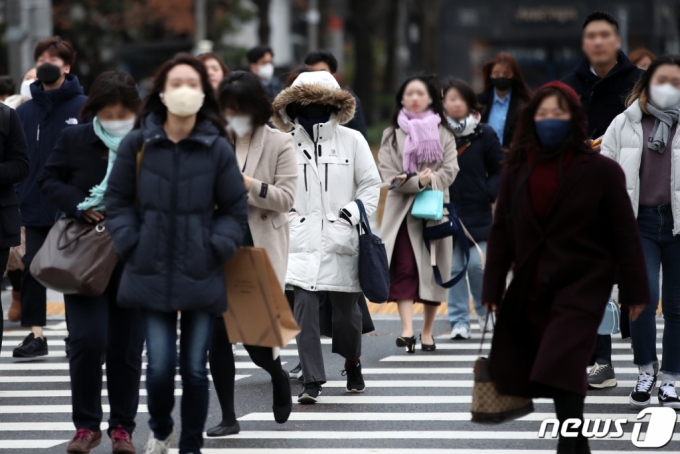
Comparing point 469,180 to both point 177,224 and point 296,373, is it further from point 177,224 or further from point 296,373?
point 177,224

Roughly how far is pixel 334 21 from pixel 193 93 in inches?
2253

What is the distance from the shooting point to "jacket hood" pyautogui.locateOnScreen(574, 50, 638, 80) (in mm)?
7500

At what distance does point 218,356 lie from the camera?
240 inches

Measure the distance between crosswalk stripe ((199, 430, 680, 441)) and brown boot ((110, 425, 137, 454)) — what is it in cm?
55

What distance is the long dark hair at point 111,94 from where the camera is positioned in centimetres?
579

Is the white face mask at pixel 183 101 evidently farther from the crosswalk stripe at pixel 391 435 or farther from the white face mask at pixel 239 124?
the crosswalk stripe at pixel 391 435

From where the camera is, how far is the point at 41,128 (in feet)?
26.7

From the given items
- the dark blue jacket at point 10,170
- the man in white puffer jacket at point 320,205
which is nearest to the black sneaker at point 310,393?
the man in white puffer jacket at point 320,205

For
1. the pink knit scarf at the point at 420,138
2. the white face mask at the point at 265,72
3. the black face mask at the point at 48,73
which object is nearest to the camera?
the black face mask at the point at 48,73

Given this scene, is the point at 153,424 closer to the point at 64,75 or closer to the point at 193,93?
the point at 193,93

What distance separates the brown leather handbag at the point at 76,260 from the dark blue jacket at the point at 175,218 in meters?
0.53

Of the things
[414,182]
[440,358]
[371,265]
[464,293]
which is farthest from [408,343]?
[371,265]

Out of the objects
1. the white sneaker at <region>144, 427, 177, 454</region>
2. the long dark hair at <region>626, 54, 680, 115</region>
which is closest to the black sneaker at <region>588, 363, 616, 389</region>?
the long dark hair at <region>626, 54, 680, 115</region>

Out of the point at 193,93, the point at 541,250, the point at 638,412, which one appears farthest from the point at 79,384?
the point at 638,412
